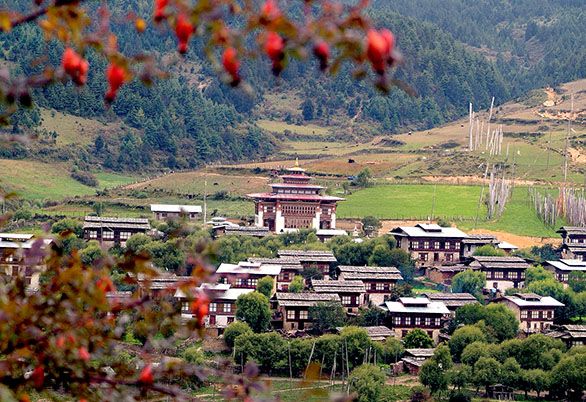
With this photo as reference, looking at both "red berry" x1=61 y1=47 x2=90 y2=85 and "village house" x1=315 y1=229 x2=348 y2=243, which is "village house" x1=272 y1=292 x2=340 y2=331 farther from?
"red berry" x1=61 y1=47 x2=90 y2=85

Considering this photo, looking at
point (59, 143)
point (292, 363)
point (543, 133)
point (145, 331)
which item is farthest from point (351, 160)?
point (145, 331)

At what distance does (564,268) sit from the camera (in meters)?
47.9

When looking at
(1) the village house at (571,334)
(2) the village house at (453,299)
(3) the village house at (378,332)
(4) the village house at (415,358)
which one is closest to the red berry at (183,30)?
(4) the village house at (415,358)

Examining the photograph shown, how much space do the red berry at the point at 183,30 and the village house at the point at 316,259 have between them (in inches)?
1635

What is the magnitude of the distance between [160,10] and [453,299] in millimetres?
38549

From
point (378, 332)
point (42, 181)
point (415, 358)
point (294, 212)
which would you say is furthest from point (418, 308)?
point (42, 181)

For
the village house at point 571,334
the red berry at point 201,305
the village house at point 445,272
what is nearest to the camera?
the red berry at point 201,305

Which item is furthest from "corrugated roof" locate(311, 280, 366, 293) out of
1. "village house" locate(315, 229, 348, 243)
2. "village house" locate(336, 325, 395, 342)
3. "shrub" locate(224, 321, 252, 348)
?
"village house" locate(315, 229, 348, 243)

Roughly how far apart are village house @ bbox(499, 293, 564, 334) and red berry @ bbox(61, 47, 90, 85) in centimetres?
3729

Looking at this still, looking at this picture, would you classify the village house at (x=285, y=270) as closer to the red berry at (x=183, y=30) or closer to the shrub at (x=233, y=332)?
the shrub at (x=233, y=332)

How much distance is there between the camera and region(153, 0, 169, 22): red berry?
4559 millimetres

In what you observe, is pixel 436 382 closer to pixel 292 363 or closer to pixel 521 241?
pixel 292 363

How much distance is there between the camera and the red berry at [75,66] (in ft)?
15.0

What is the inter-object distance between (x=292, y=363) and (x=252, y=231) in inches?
759
